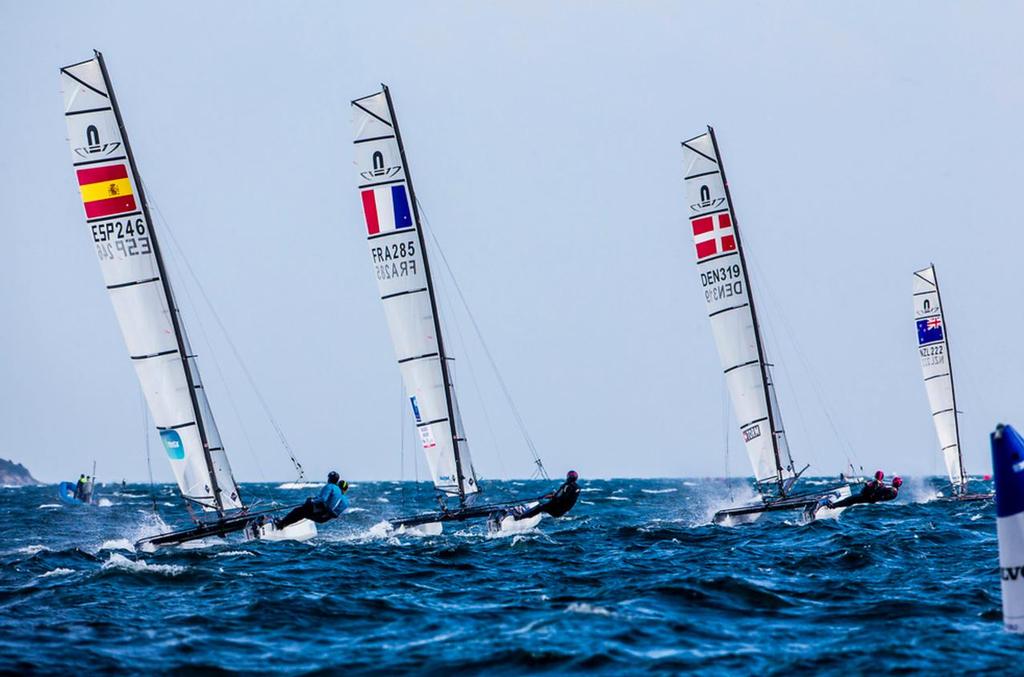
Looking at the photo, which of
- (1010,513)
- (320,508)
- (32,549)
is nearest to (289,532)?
(320,508)

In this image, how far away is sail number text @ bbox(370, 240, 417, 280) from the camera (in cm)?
3077

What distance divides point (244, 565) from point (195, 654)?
28.4 feet

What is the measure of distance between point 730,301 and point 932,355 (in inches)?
670

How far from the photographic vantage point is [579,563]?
22.7 metres

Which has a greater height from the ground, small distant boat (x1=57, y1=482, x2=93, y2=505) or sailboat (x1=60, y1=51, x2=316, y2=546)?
sailboat (x1=60, y1=51, x2=316, y2=546)

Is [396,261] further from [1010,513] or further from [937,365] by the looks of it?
[937,365]

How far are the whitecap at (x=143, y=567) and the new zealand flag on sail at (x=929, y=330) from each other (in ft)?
108

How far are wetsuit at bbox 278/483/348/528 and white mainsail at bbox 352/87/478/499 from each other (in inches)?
184

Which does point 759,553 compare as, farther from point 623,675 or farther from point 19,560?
point 19,560

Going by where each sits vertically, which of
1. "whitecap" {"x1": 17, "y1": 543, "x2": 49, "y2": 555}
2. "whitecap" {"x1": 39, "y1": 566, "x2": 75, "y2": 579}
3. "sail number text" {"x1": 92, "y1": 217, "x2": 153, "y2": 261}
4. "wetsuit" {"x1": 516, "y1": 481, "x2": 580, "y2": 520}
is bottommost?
"wetsuit" {"x1": 516, "y1": 481, "x2": 580, "y2": 520}

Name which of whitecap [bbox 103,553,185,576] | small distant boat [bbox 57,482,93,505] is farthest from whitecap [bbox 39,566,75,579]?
small distant boat [bbox 57,482,93,505]

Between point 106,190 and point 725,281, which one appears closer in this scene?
point 106,190

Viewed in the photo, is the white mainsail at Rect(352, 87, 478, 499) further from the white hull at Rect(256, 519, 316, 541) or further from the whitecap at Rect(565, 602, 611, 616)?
the whitecap at Rect(565, 602, 611, 616)

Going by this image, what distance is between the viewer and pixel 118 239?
25938 millimetres
